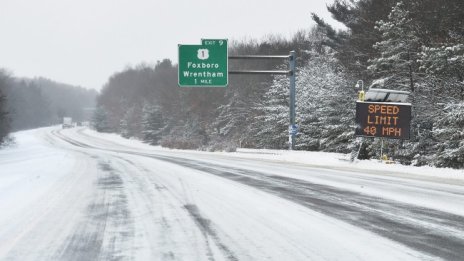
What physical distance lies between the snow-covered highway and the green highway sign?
12980mm

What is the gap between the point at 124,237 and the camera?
5.35 metres

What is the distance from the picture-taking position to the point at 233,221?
247 inches

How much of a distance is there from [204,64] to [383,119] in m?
10.8

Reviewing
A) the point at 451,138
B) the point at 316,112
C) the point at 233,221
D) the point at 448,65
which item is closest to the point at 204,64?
the point at 316,112

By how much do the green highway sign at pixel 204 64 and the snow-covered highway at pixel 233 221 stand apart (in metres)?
13.0

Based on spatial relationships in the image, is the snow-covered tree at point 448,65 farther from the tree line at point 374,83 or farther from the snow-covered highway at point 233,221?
the snow-covered highway at point 233,221

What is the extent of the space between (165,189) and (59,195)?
2375 millimetres

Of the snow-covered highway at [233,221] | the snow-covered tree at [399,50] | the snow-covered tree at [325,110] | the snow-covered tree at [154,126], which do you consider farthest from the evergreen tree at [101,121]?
the snow-covered highway at [233,221]

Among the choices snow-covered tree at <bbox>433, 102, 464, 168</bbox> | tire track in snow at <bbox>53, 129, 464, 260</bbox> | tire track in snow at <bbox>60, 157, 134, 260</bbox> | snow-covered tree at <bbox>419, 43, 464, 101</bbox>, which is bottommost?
tire track in snow at <bbox>60, 157, 134, 260</bbox>

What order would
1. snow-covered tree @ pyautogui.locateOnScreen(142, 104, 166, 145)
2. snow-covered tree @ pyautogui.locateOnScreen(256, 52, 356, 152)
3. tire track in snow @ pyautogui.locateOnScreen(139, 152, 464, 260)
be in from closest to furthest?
tire track in snow @ pyautogui.locateOnScreen(139, 152, 464, 260)
snow-covered tree @ pyautogui.locateOnScreen(256, 52, 356, 152)
snow-covered tree @ pyautogui.locateOnScreen(142, 104, 166, 145)

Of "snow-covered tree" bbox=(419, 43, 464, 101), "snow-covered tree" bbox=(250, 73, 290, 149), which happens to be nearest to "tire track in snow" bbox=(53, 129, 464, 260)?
"snow-covered tree" bbox=(419, 43, 464, 101)

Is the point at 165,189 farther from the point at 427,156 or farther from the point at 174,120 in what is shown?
the point at 174,120

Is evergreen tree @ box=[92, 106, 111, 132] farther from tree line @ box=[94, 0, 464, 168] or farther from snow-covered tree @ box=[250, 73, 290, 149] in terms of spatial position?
snow-covered tree @ box=[250, 73, 290, 149]

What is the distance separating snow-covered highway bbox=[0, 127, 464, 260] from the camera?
470 centimetres
